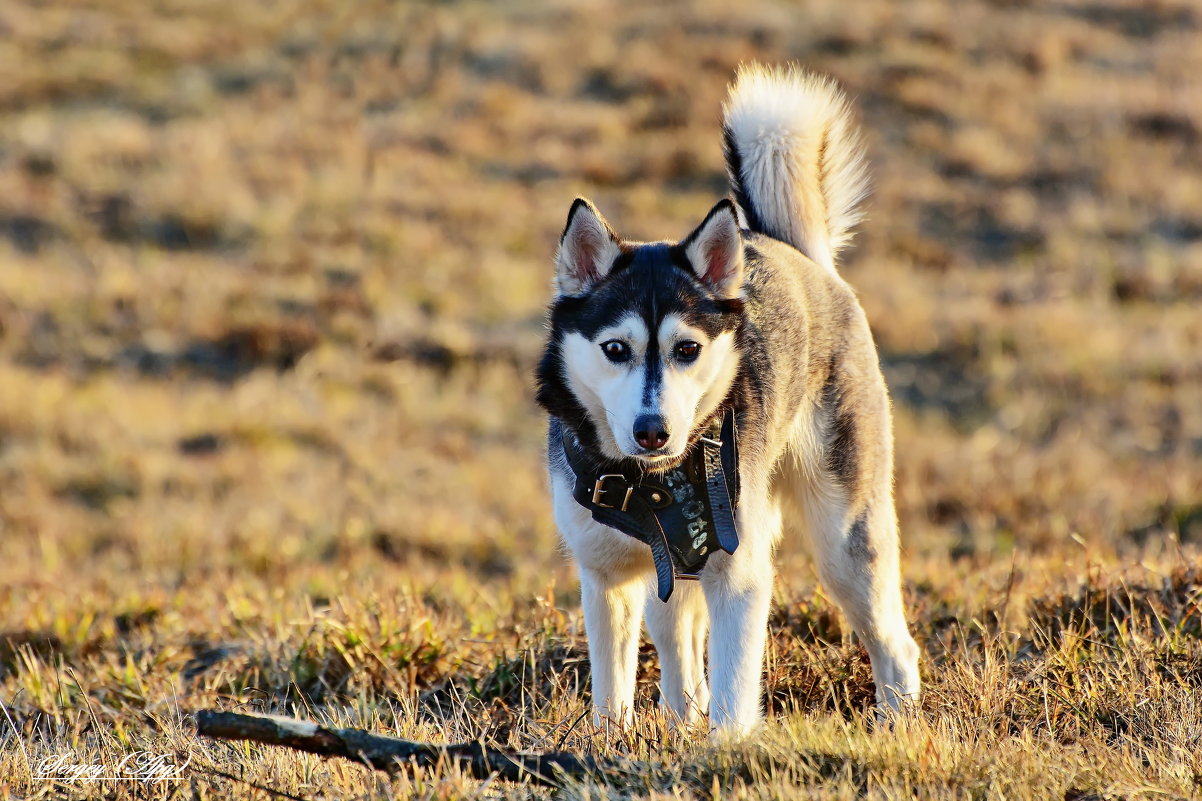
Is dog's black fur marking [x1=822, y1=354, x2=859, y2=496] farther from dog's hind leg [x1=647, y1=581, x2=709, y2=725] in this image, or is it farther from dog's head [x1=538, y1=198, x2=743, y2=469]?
dog's hind leg [x1=647, y1=581, x2=709, y2=725]

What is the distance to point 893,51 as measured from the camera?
19547mm

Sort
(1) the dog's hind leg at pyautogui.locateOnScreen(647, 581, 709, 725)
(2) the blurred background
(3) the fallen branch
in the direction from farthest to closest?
(2) the blurred background < (1) the dog's hind leg at pyautogui.locateOnScreen(647, 581, 709, 725) < (3) the fallen branch

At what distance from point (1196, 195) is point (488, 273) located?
357 inches

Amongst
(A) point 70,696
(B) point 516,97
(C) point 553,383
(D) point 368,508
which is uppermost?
(B) point 516,97

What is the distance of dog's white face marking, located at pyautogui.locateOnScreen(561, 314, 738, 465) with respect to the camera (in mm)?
3482

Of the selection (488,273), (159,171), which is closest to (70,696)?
(488,273)

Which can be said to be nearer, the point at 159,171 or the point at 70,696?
the point at 70,696

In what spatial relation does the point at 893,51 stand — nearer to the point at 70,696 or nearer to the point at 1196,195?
the point at 1196,195

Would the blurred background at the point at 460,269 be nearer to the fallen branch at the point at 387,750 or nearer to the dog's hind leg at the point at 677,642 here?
the dog's hind leg at the point at 677,642

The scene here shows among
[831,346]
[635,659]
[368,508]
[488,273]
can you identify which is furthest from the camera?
[488,273]

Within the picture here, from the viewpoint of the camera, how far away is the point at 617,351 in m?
3.64

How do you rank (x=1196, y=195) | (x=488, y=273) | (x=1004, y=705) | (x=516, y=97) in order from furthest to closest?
(x=516, y=97)
(x=1196, y=195)
(x=488, y=273)
(x=1004, y=705)

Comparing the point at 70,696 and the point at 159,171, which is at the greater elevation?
the point at 159,171

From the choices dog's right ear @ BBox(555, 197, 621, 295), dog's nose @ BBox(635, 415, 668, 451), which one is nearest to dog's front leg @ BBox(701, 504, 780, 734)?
dog's nose @ BBox(635, 415, 668, 451)
